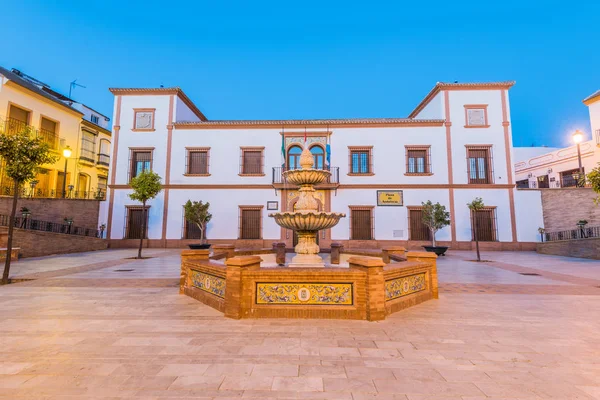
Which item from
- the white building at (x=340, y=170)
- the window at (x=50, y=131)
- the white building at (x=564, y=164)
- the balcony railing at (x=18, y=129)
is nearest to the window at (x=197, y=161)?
the white building at (x=340, y=170)

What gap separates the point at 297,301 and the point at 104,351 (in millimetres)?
2426

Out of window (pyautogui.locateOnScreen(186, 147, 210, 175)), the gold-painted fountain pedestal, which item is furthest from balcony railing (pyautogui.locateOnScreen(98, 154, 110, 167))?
the gold-painted fountain pedestal

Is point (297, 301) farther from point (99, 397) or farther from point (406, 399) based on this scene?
point (99, 397)

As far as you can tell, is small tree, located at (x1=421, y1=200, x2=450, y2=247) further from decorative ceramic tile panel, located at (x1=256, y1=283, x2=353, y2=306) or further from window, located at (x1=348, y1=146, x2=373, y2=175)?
decorative ceramic tile panel, located at (x1=256, y1=283, x2=353, y2=306)

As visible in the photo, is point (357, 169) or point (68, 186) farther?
point (68, 186)

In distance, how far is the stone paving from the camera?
236 cm

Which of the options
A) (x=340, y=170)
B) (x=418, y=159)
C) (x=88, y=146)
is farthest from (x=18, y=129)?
(x=418, y=159)

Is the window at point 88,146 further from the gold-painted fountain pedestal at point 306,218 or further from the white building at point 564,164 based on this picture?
the white building at point 564,164

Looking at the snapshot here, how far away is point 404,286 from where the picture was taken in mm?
4930

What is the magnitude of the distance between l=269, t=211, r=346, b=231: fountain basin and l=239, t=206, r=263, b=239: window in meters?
11.5

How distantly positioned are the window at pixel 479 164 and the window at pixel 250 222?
43.2ft

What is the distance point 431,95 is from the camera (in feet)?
62.1

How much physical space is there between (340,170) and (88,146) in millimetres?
21159

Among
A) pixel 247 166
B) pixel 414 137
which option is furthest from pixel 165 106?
pixel 414 137
